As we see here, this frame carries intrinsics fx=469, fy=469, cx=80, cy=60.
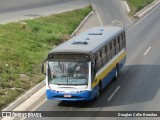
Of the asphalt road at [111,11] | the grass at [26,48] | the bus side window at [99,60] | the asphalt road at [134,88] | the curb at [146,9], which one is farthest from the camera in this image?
the curb at [146,9]

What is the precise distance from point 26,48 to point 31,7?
1077 inches

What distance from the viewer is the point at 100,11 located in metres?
56.6

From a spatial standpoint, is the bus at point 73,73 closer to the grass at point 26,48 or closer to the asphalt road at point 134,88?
the asphalt road at point 134,88

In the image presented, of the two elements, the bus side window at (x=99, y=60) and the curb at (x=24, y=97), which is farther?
the bus side window at (x=99, y=60)

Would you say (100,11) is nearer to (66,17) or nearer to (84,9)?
(84,9)

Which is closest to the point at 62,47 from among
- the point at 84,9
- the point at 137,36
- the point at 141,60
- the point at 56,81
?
the point at 56,81

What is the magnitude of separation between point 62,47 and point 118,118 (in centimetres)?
451

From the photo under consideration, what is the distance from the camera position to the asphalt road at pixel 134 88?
2122cm

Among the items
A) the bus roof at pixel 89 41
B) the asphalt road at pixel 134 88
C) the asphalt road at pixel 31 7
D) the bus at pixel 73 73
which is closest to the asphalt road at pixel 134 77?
the asphalt road at pixel 134 88

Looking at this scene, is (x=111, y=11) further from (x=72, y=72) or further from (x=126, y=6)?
(x=72, y=72)

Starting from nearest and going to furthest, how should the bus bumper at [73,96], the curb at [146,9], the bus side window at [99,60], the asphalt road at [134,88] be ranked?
the bus bumper at [73,96]
the asphalt road at [134,88]
the bus side window at [99,60]
the curb at [146,9]

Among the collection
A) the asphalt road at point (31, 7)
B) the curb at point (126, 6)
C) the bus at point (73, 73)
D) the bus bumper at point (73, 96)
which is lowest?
the curb at point (126, 6)

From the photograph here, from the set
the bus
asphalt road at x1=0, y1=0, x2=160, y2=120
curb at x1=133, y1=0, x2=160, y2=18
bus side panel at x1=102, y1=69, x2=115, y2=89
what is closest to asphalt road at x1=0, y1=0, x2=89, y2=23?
asphalt road at x1=0, y1=0, x2=160, y2=120

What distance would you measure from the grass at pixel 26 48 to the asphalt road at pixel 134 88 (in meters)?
2.48
